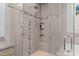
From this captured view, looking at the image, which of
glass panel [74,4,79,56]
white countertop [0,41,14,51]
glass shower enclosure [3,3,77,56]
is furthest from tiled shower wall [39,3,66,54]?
white countertop [0,41,14,51]

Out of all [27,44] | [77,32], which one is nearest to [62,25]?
[77,32]

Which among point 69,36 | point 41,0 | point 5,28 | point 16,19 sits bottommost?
point 69,36

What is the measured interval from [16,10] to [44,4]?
1.19 feet

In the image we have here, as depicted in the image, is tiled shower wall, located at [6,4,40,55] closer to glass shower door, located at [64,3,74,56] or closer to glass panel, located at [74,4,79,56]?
glass shower door, located at [64,3,74,56]

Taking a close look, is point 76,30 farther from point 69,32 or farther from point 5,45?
point 5,45

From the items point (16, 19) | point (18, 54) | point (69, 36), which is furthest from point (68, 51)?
point (16, 19)

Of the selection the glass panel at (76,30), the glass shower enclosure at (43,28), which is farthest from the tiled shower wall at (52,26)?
the glass panel at (76,30)

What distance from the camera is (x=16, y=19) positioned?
1416 mm

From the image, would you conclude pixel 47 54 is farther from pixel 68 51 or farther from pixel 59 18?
pixel 59 18

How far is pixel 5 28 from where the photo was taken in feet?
4.58

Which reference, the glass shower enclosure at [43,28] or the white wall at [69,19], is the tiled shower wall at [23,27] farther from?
the white wall at [69,19]

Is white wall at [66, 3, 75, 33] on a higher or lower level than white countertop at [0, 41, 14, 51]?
higher

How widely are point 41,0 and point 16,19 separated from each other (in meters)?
0.40

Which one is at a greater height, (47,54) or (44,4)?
(44,4)
